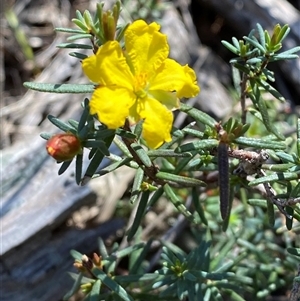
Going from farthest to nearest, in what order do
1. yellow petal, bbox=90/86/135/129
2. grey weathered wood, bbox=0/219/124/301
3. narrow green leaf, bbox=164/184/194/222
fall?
grey weathered wood, bbox=0/219/124/301, narrow green leaf, bbox=164/184/194/222, yellow petal, bbox=90/86/135/129

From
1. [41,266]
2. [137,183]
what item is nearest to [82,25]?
[137,183]

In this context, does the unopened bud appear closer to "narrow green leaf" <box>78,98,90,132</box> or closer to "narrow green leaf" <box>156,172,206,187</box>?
"narrow green leaf" <box>156,172,206,187</box>

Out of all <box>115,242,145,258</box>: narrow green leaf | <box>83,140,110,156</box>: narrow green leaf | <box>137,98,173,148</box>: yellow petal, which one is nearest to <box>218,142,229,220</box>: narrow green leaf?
<box>137,98,173,148</box>: yellow petal

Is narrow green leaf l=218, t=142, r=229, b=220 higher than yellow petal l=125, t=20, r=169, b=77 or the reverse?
the reverse

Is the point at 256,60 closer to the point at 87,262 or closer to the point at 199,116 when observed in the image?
the point at 199,116

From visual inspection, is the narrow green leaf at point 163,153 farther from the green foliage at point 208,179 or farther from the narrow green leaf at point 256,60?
the narrow green leaf at point 256,60

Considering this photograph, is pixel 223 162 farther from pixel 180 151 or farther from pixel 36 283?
pixel 36 283

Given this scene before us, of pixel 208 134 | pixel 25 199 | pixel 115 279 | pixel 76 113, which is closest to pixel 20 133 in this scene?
pixel 76 113

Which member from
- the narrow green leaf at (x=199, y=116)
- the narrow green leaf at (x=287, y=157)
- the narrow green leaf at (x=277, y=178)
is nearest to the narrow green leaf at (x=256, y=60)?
the narrow green leaf at (x=199, y=116)
